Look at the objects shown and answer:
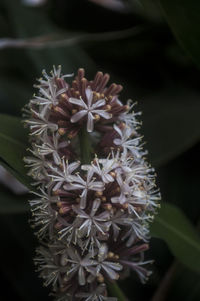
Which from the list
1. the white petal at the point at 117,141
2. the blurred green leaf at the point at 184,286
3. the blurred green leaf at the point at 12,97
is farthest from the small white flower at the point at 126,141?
the blurred green leaf at the point at 12,97

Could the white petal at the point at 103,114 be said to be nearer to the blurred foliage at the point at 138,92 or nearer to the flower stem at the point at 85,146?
the flower stem at the point at 85,146

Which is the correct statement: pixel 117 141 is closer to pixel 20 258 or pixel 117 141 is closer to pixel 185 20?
pixel 185 20

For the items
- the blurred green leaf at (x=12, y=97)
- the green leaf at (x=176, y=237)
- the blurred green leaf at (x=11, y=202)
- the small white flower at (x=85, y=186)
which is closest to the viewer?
the small white flower at (x=85, y=186)

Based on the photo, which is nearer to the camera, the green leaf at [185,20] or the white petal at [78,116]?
the white petal at [78,116]

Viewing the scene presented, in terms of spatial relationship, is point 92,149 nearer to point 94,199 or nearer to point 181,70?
point 94,199

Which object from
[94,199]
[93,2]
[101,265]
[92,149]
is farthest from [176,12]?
[93,2]

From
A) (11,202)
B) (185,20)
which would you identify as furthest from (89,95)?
(11,202)

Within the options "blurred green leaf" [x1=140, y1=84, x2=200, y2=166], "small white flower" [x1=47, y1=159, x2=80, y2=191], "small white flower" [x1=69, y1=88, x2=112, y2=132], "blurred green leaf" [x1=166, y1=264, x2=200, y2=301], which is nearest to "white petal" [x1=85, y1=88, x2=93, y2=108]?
"small white flower" [x1=69, y1=88, x2=112, y2=132]

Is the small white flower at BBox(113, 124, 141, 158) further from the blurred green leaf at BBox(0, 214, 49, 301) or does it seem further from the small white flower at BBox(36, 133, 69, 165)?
the blurred green leaf at BBox(0, 214, 49, 301)
